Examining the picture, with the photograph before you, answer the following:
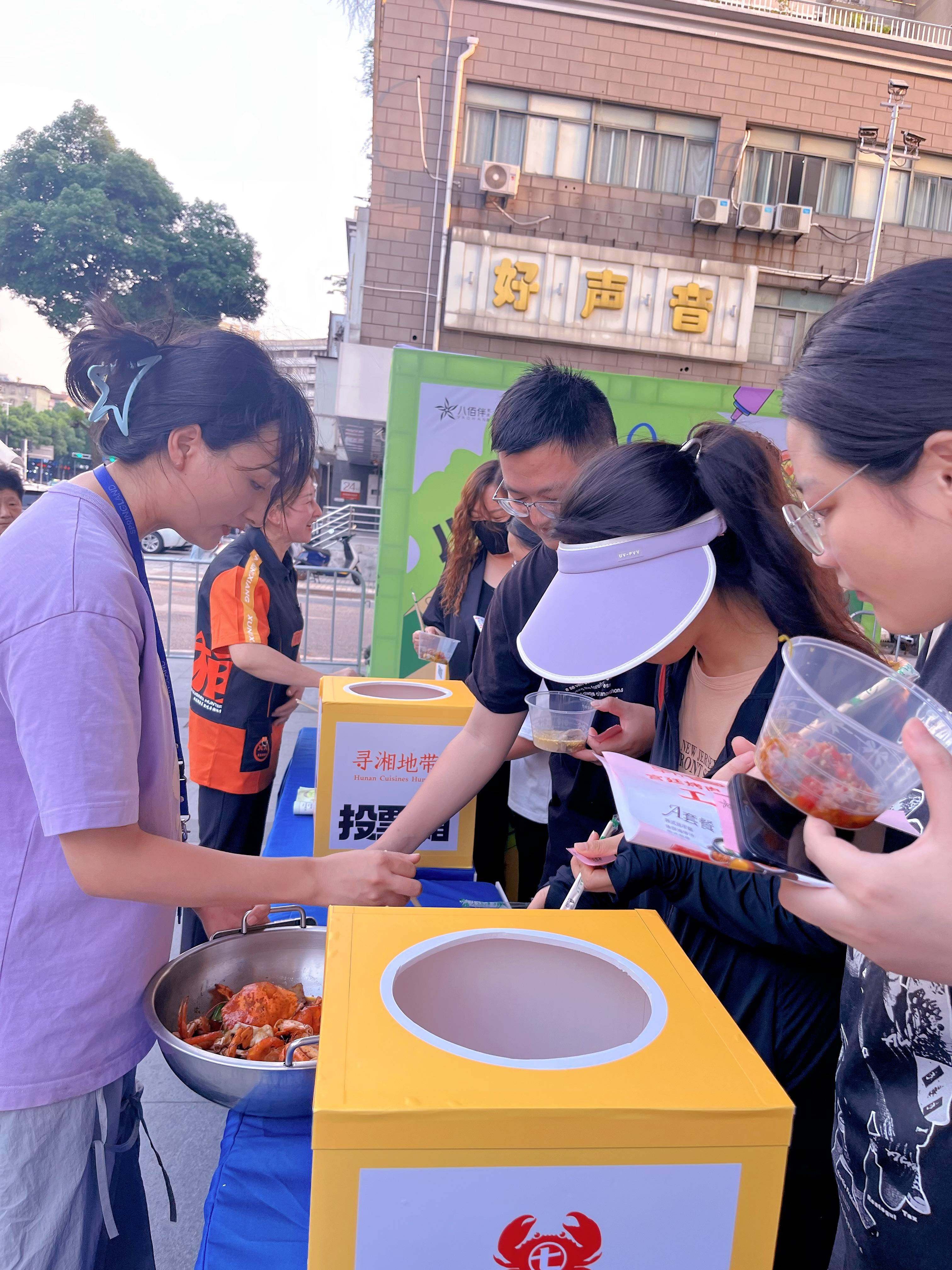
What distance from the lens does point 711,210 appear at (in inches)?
454

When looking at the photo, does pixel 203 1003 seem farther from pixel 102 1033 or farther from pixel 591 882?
pixel 591 882

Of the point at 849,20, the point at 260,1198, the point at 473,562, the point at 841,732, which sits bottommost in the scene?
the point at 260,1198

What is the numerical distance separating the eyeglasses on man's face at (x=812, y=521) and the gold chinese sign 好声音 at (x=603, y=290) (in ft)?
36.3

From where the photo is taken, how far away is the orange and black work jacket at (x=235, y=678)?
2791 millimetres

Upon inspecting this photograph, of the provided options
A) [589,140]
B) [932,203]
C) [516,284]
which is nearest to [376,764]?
[516,284]

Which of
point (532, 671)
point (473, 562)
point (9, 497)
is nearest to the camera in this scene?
point (532, 671)

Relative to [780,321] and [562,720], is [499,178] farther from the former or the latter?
[562,720]

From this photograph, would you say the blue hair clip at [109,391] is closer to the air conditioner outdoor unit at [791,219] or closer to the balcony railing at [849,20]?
the air conditioner outdoor unit at [791,219]

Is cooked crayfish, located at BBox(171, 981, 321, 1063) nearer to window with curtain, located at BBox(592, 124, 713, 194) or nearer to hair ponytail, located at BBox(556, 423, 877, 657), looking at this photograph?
hair ponytail, located at BBox(556, 423, 877, 657)

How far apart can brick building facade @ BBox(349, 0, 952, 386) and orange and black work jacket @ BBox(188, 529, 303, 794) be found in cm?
843

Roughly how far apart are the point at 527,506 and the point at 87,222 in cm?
2119

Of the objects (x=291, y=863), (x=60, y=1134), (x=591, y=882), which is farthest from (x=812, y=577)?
(x=60, y=1134)

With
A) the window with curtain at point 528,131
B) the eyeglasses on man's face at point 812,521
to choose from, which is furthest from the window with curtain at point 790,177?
the eyeglasses on man's face at point 812,521

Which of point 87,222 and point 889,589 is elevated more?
point 87,222
